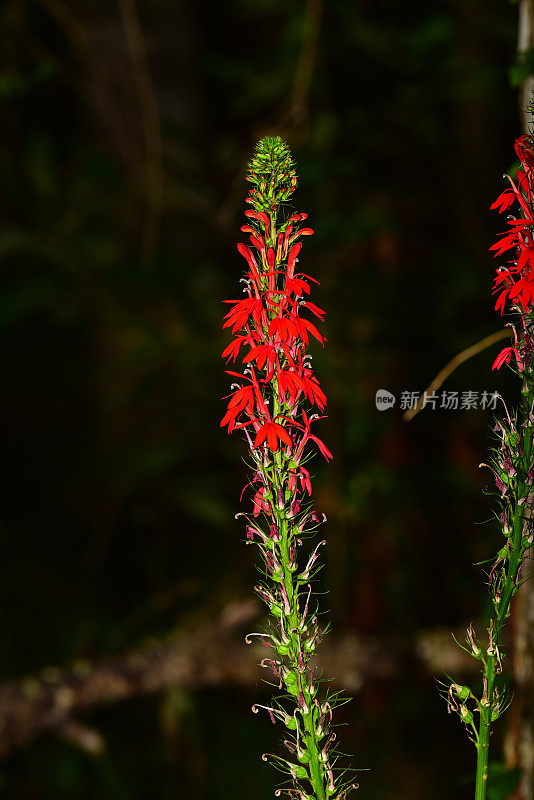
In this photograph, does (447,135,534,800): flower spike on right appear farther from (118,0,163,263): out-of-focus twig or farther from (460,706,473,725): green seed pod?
(118,0,163,263): out-of-focus twig

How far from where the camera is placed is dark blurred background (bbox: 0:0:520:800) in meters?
1.90

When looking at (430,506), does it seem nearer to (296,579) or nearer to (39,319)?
(39,319)

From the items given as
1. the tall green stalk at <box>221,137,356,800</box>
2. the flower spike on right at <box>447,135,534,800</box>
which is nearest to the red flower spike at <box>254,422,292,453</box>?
the tall green stalk at <box>221,137,356,800</box>

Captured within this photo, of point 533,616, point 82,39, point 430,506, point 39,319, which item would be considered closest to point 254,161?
point 533,616

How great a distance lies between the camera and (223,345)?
6.92 feet

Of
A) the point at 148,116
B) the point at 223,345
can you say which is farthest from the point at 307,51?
the point at 223,345

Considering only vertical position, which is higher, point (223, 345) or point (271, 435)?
point (223, 345)

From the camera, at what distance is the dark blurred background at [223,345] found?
190 cm

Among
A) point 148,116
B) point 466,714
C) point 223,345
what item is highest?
point 148,116

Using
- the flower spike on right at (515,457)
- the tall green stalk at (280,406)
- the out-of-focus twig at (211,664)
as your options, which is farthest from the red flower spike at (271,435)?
the out-of-focus twig at (211,664)

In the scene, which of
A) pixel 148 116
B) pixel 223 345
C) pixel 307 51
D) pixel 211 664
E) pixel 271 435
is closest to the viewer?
pixel 271 435

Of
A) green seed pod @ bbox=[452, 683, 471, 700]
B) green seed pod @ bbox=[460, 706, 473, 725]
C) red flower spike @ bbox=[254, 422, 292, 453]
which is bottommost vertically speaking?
green seed pod @ bbox=[460, 706, 473, 725]

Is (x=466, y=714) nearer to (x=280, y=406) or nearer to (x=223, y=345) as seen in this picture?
(x=280, y=406)

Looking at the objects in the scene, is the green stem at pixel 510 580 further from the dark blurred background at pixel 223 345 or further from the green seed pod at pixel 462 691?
the dark blurred background at pixel 223 345
